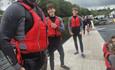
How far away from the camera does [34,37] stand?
13.9ft

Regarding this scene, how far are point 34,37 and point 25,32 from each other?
0.36 feet

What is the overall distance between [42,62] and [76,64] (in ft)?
23.7

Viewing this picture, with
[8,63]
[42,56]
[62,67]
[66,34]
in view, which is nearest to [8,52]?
[8,63]

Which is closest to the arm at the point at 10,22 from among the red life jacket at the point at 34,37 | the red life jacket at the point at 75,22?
the red life jacket at the point at 34,37

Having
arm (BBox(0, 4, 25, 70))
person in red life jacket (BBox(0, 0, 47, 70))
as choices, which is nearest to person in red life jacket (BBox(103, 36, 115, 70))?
person in red life jacket (BBox(0, 0, 47, 70))

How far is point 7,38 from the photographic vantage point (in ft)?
13.4

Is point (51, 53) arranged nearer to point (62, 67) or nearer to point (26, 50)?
point (62, 67)

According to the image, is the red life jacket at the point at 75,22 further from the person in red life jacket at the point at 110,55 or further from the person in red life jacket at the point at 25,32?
the person in red life jacket at the point at 25,32

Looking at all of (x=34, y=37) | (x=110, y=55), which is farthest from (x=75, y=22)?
(x=34, y=37)

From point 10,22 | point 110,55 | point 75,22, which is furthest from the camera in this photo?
point 75,22

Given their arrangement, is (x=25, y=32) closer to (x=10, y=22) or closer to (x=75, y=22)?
(x=10, y=22)

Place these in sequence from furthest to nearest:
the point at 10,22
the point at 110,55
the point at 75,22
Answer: the point at 75,22, the point at 110,55, the point at 10,22

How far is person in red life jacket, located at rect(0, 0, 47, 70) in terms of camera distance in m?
4.16

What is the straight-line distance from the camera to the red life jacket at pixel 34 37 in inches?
166
